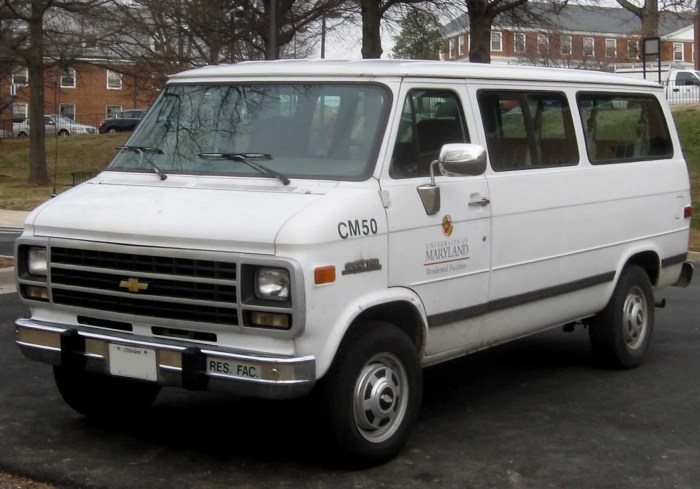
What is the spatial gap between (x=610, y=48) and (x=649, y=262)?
3069 inches

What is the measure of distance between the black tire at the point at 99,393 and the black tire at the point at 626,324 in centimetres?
333

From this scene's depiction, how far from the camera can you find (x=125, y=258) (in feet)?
18.5

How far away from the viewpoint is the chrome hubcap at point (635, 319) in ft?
27.0

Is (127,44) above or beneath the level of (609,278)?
above

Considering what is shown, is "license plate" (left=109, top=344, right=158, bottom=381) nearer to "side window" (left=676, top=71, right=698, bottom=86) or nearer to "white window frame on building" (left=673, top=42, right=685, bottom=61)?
"side window" (left=676, top=71, right=698, bottom=86)

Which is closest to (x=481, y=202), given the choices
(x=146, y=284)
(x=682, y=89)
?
(x=146, y=284)

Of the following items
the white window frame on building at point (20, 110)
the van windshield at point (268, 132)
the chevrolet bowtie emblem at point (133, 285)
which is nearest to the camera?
the chevrolet bowtie emblem at point (133, 285)

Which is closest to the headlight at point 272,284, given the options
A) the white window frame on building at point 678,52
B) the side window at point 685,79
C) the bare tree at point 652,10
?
the bare tree at point 652,10

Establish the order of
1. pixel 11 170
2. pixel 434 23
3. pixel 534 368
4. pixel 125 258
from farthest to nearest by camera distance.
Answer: pixel 11 170 < pixel 434 23 < pixel 534 368 < pixel 125 258

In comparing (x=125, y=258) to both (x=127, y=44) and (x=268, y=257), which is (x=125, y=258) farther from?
(x=127, y=44)

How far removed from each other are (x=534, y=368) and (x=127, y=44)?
2407 centimetres

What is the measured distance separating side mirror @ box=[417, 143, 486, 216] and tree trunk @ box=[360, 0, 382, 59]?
69.6ft

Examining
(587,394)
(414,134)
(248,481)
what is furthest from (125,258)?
(587,394)

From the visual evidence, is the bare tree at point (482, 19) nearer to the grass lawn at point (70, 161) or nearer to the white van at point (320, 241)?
the grass lawn at point (70, 161)
